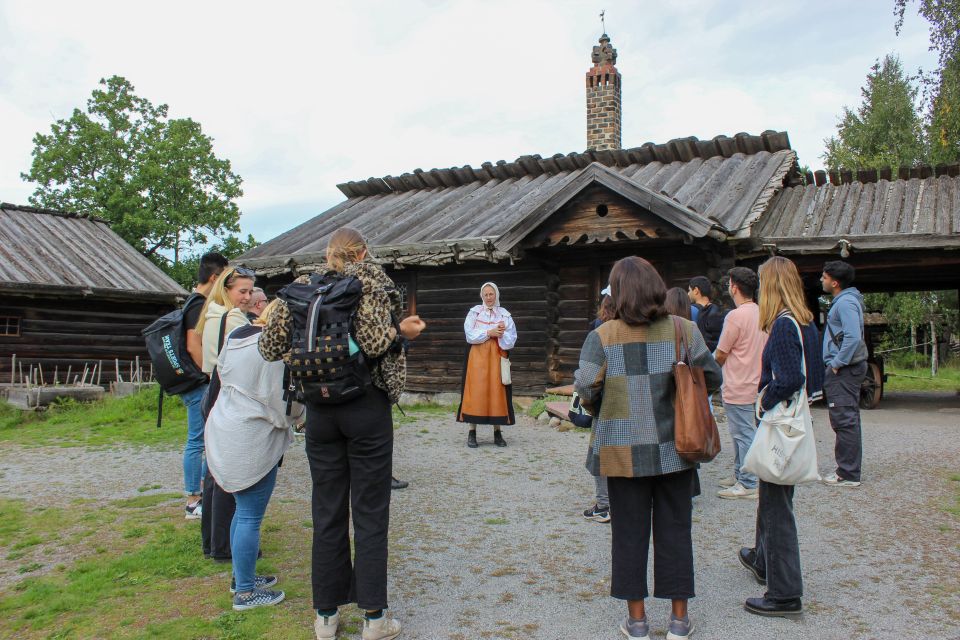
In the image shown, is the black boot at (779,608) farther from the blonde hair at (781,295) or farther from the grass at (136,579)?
the grass at (136,579)

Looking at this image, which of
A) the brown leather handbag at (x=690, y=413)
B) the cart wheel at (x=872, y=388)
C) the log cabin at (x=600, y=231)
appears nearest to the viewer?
the brown leather handbag at (x=690, y=413)

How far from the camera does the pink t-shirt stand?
5.41 m

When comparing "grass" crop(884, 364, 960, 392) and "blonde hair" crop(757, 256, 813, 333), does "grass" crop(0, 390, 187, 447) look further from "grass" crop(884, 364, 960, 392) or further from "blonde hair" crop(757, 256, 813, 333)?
"grass" crop(884, 364, 960, 392)

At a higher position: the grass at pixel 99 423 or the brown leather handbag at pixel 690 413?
the brown leather handbag at pixel 690 413

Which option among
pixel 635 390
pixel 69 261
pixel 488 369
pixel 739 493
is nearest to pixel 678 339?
pixel 635 390

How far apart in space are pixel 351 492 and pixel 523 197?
11.0m

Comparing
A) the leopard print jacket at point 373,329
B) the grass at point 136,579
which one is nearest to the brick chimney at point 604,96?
the grass at point 136,579

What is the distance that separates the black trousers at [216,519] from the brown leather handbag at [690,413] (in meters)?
2.59

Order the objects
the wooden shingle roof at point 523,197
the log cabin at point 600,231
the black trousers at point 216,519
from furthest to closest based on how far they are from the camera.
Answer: the wooden shingle roof at point 523,197
the log cabin at point 600,231
the black trousers at point 216,519

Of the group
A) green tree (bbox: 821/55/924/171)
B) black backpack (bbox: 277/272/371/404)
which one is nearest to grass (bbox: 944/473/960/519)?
black backpack (bbox: 277/272/371/404)

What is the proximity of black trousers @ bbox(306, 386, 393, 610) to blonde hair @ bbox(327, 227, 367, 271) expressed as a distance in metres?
0.64

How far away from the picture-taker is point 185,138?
1230 inches

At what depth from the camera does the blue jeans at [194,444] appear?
491 cm

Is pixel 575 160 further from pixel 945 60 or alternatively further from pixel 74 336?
pixel 74 336
